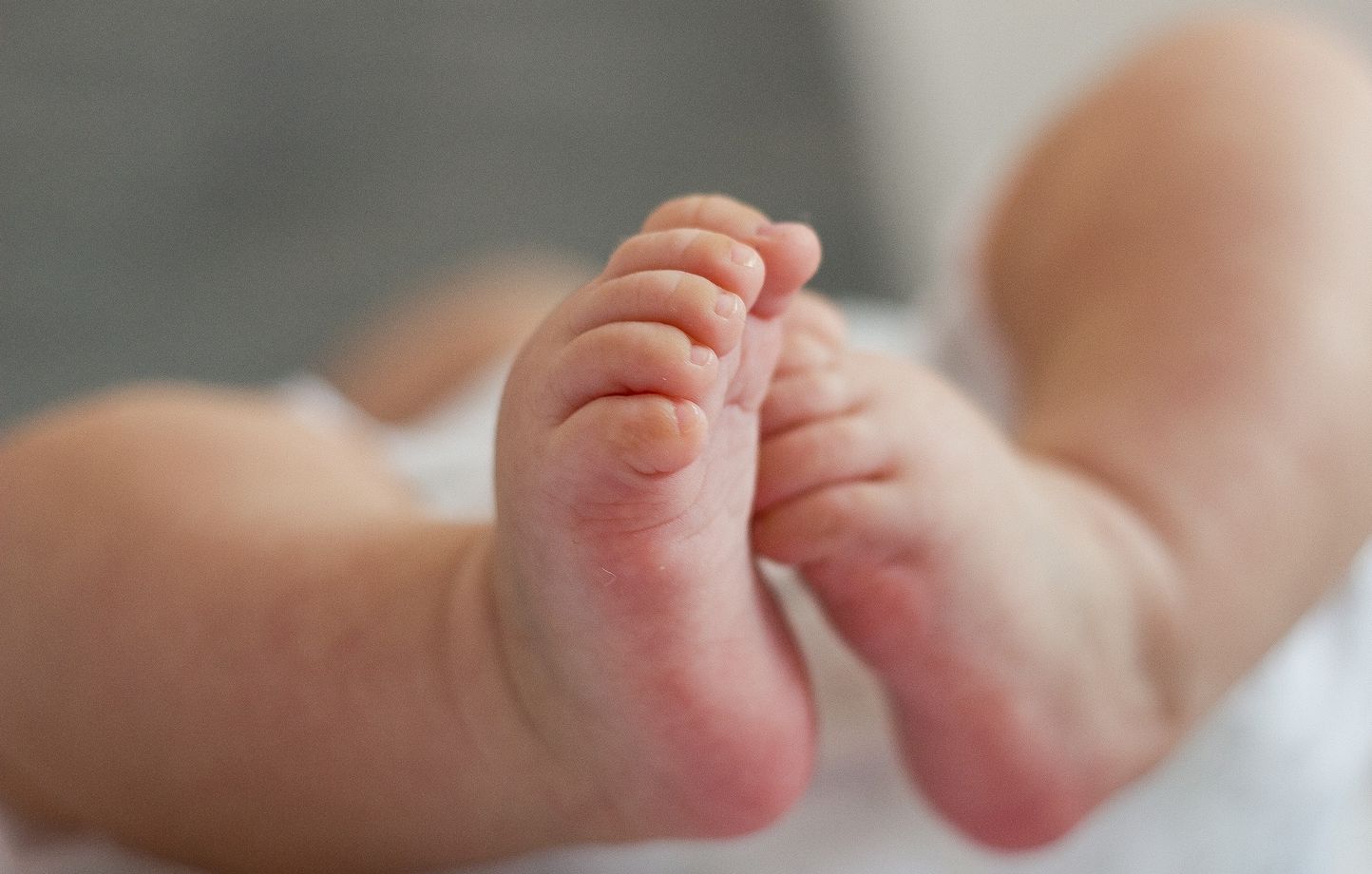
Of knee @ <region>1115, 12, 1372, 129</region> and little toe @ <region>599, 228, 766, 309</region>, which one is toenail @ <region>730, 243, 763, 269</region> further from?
knee @ <region>1115, 12, 1372, 129</region>

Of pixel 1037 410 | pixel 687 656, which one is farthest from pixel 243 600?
pixel 1037 410

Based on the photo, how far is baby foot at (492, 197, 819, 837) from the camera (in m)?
0.32

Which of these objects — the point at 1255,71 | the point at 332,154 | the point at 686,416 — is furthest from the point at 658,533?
the point at 332,154

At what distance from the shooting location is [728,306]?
33 cm

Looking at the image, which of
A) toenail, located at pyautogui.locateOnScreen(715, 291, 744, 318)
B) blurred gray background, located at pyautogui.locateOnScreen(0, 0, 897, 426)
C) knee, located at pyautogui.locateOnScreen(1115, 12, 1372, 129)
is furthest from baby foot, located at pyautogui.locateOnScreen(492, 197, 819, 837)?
blurred gray background, located at pyautogui.locateOnScreen(0, 0, 897, 426)

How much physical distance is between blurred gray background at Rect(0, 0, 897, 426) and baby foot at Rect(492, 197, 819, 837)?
832 mm

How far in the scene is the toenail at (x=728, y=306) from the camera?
1.06ft

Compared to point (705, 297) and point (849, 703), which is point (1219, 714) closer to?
point (849, 703)

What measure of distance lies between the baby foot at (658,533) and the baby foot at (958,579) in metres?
0.03

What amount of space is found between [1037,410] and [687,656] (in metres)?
0.23

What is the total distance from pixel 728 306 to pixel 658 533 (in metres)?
0.05

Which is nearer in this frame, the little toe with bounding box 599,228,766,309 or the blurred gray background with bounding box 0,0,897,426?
the little toe with bounding box 599,228,766,309

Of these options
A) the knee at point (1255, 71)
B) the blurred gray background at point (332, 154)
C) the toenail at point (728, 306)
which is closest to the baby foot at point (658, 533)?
the toenail at point (728, 306)

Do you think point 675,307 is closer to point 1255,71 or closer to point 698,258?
point 698,258
